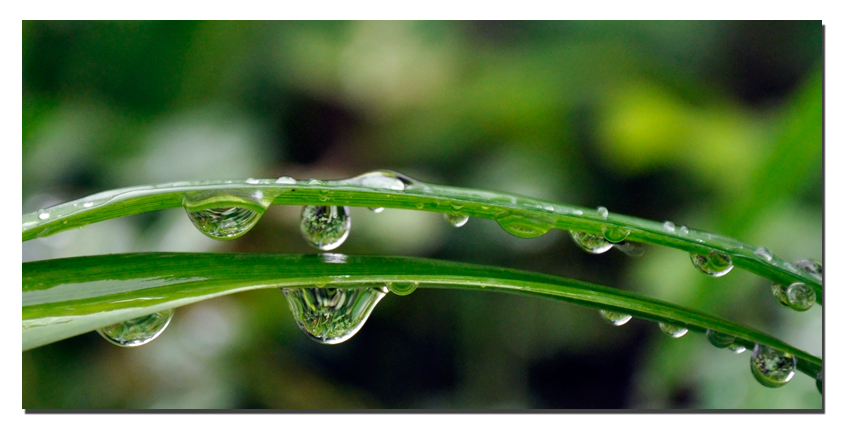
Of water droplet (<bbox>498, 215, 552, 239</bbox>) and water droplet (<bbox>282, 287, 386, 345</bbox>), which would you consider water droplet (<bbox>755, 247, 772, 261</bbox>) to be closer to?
water droplet (<bbox>498, 215, 552, 239</bbox>)

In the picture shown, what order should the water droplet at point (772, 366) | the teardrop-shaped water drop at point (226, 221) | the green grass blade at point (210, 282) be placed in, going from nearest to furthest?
the green grass blade at point (210, 282) < the teardrop-shaped water drop at point (226, 221) < the water droplet at point (772, 366)

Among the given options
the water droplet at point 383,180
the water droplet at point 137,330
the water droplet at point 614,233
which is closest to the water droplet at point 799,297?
the water droplet at point 614,233

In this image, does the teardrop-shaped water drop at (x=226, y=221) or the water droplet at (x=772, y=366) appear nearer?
the teardrop-shaped water drop at (x=226, y=221)

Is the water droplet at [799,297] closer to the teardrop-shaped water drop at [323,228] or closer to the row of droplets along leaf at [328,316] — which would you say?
the row of droplets along leaf at [328,316]

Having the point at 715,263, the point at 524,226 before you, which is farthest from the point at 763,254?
the point at 524,226

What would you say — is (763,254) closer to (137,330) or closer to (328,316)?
(328,316)
